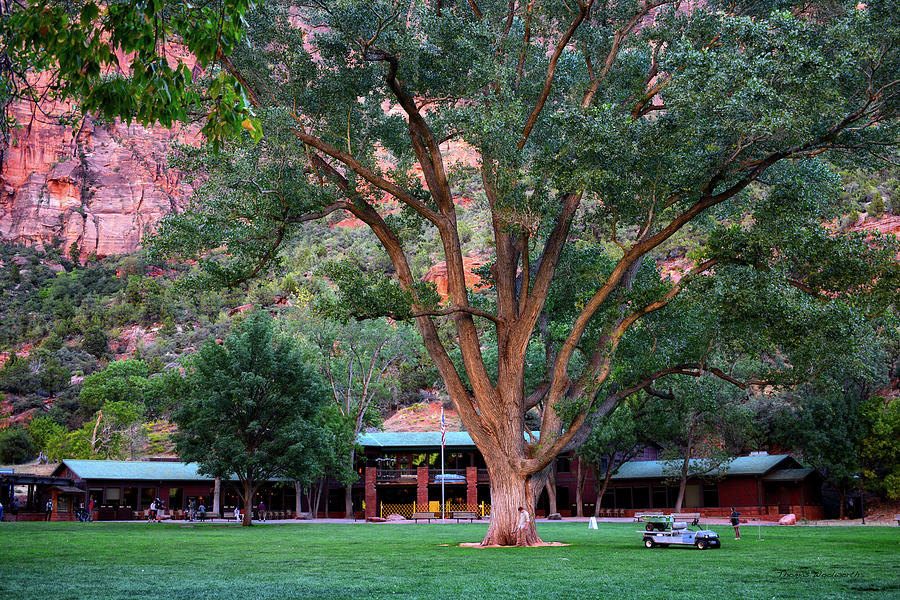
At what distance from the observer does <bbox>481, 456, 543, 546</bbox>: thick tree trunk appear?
60.7 ft

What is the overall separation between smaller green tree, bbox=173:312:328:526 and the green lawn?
13302 millimetres

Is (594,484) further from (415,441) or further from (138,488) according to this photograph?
(138,488)

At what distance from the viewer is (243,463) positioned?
32750 millimetres

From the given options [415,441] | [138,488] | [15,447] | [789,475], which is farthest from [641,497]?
[15,447]

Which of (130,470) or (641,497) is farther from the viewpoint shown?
(641,497)

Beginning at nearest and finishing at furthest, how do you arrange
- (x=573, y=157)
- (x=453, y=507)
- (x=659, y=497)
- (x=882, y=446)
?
(x=573, y=157) < (x=882, y=446) < (x=659, y=497) < (x=453, y=507)

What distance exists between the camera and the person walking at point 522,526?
18422 mm

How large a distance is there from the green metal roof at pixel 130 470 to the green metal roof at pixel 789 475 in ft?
112

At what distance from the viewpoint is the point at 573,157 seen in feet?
57.9

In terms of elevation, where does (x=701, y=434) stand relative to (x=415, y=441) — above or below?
above

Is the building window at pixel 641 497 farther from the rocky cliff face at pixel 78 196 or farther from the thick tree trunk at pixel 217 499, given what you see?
the rocky cliff face at pixel 78 196

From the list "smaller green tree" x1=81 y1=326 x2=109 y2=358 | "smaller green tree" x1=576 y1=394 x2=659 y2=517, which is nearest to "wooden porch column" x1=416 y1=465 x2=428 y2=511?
"smaller green tree" x1=576 y1=394 x2=659 y2=517

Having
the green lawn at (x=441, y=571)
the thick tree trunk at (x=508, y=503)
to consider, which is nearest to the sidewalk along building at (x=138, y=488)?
the green lawn at (x=441, y=571)

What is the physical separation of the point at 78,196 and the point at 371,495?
103m
